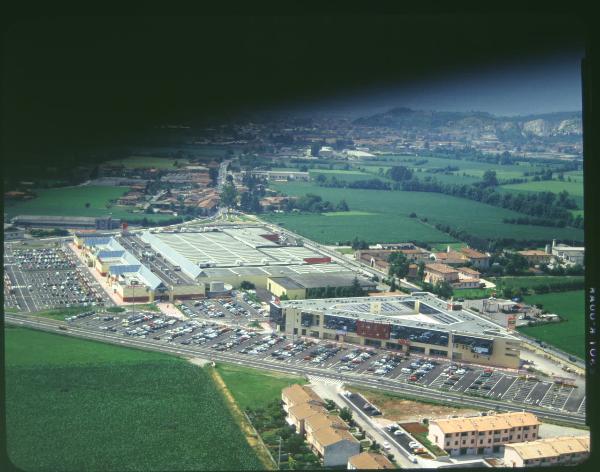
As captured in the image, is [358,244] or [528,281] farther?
[358,244]

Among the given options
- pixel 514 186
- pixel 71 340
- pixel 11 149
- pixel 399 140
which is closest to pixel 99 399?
pixel 71 340

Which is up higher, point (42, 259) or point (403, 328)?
point (42, 259)

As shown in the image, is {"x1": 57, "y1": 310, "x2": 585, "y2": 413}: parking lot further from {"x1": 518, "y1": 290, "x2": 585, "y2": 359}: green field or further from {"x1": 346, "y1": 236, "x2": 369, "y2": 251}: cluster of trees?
{"x1": 346, "y1": 236, "x2": 369, "y2": 251}: cluster of trees

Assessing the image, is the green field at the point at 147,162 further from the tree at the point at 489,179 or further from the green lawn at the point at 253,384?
the tree at the point at 489,179

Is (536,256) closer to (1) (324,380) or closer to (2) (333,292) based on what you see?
(2) (333,292)

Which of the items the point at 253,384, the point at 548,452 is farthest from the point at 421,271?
the point at 548,452

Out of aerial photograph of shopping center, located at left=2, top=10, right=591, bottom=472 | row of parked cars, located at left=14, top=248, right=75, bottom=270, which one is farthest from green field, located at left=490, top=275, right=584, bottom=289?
row of parked cars, located at left=14, top=248, right=75, bottom=270

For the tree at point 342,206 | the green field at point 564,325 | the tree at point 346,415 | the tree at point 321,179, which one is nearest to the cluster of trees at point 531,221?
the green field at point 564,325

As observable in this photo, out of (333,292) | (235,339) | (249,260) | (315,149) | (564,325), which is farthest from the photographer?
(249,260)
